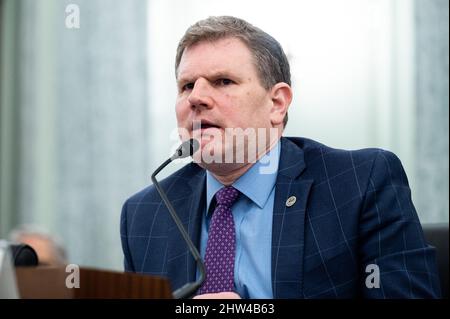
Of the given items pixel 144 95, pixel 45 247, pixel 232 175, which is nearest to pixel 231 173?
pixel 232 175

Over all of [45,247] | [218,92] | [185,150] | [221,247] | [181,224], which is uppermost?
[218,92]

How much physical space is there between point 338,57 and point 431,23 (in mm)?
385

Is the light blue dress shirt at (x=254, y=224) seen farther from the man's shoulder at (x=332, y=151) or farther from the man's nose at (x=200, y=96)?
the man's nose at (x=200, y=96)

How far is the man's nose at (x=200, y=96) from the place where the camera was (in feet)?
4.06

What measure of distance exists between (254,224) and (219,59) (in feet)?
1.18

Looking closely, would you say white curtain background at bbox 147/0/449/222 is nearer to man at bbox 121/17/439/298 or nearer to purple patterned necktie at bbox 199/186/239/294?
man at bbox 121/17/439/298

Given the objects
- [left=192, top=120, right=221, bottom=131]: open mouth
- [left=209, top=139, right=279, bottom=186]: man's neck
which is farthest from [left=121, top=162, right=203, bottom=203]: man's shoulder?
[left=192, top=120, right=221, bottom=131]: open mouth

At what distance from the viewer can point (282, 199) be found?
4.05 feet

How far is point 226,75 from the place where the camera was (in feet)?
4.16

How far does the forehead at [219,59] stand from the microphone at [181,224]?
169mm

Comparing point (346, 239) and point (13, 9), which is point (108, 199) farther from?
point (346, 239)

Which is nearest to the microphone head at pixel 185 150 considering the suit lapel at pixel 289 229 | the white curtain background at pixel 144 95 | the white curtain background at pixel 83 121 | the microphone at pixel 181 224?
the microphone at pixel 181 224

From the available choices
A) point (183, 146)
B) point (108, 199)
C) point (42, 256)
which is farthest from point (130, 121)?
point (183, 146)

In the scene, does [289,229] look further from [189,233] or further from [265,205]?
[189,233]
